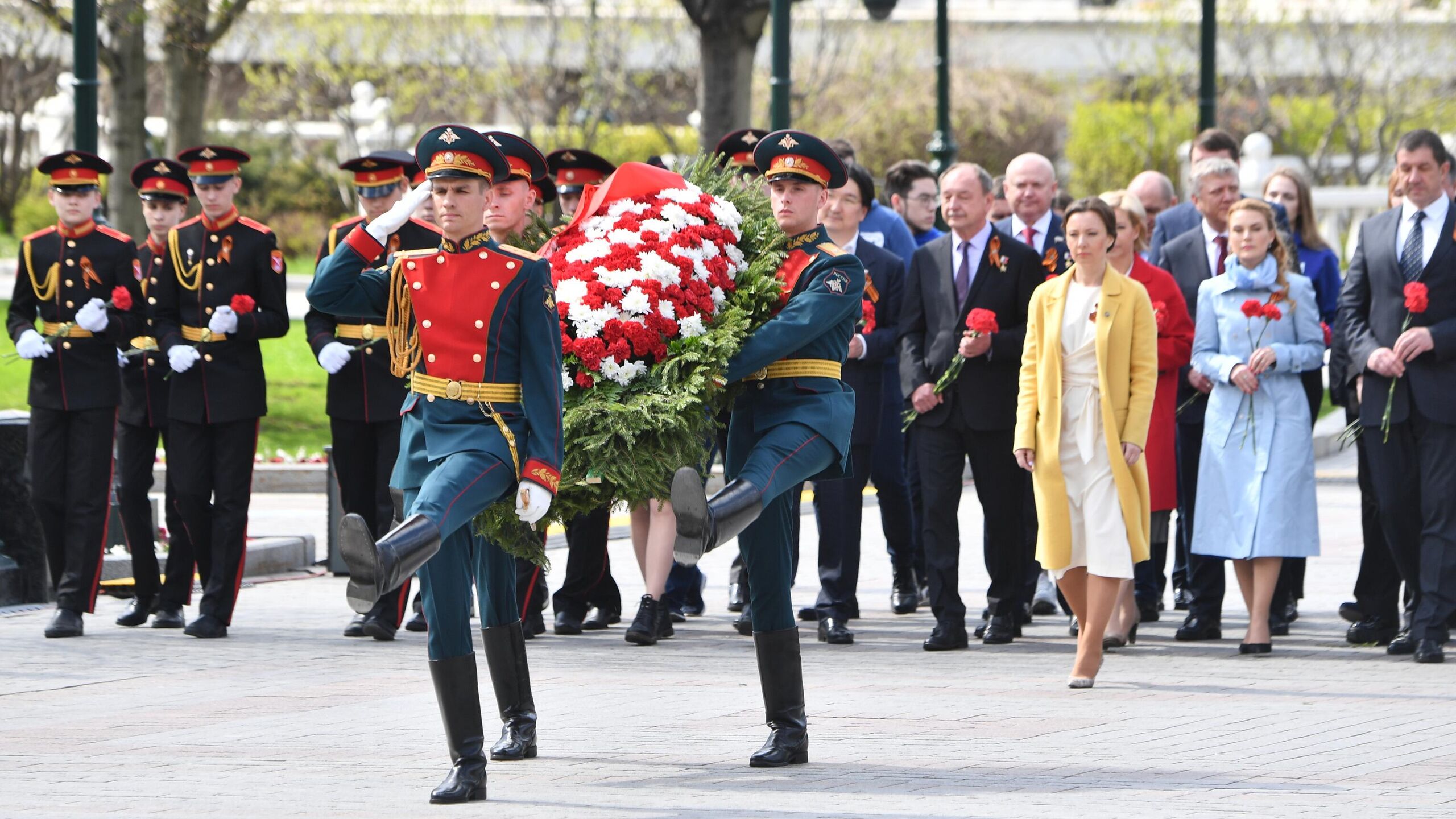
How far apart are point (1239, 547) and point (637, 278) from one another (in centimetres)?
385

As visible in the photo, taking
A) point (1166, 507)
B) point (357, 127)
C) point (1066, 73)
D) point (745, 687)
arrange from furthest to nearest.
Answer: point (1066, 73)
point (357, 127)
point (1166, 507)
point (745, 687)

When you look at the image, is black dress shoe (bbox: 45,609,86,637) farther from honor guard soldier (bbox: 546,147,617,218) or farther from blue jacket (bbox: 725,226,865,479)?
blue jacket (bbox: 725,226,865,479)

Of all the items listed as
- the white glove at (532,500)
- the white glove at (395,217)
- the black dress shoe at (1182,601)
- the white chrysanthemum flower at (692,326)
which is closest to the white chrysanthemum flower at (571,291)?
the white chrysanthemum flower at (692,326)

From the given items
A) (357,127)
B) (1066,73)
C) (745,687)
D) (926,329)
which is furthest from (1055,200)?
(1066,73)

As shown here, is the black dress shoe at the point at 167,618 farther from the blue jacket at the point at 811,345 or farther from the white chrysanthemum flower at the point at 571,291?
the blue jacket at the point at 811,345

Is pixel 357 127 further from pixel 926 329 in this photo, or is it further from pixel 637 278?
pixel 637 278

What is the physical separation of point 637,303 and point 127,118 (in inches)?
519

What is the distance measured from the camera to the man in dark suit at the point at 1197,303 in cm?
1008

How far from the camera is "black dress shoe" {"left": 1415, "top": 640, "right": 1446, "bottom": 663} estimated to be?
9180 millimetres

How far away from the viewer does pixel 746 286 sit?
7238 millimetres

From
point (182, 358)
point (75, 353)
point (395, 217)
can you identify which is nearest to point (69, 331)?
point (75, 353)

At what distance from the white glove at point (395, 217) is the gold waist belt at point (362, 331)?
147 inches

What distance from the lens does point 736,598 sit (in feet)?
36.6

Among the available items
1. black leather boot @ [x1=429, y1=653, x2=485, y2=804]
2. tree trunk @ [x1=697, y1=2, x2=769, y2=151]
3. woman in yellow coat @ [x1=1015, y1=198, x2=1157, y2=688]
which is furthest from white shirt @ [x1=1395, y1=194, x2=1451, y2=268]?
tree trunk @ [x1=697, y1=2, x2=769, y2=151]
